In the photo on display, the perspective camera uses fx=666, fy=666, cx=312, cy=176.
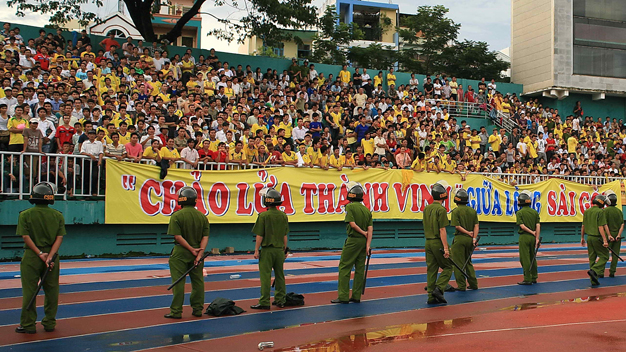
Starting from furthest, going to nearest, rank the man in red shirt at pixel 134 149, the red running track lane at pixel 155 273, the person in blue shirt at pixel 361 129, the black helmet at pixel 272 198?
the person in blue shirt at pixel 361 129 → the man in red shirt at pixel 134 149 → the red running track lane at pixel 155 273 → the black helmet at pixel 272 198

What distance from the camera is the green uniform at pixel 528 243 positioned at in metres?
13.4

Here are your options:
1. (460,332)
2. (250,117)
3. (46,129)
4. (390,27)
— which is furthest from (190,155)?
(390,27)

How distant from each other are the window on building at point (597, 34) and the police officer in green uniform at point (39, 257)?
32315 millimetres

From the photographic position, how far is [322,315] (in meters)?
9.68

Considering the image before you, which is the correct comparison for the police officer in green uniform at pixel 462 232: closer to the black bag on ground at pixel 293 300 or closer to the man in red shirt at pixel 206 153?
the black bag on ground at pixel 293 300

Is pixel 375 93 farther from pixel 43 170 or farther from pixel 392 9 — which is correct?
pixel 392 9

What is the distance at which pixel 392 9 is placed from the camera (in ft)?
221

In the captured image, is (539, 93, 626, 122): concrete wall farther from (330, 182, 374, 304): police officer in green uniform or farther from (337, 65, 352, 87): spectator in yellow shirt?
(330, 182, 374, 304): police officer in green uniform

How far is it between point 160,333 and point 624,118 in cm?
3537

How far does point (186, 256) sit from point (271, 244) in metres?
1.47

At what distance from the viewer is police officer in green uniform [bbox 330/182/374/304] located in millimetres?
10773

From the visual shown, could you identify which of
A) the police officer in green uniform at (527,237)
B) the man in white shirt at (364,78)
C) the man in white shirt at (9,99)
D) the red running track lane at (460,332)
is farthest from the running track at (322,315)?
the man in white shirt at (364,78)

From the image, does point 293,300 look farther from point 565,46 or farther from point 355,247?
point 565,46

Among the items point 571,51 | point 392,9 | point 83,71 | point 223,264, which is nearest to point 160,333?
point 223,264
